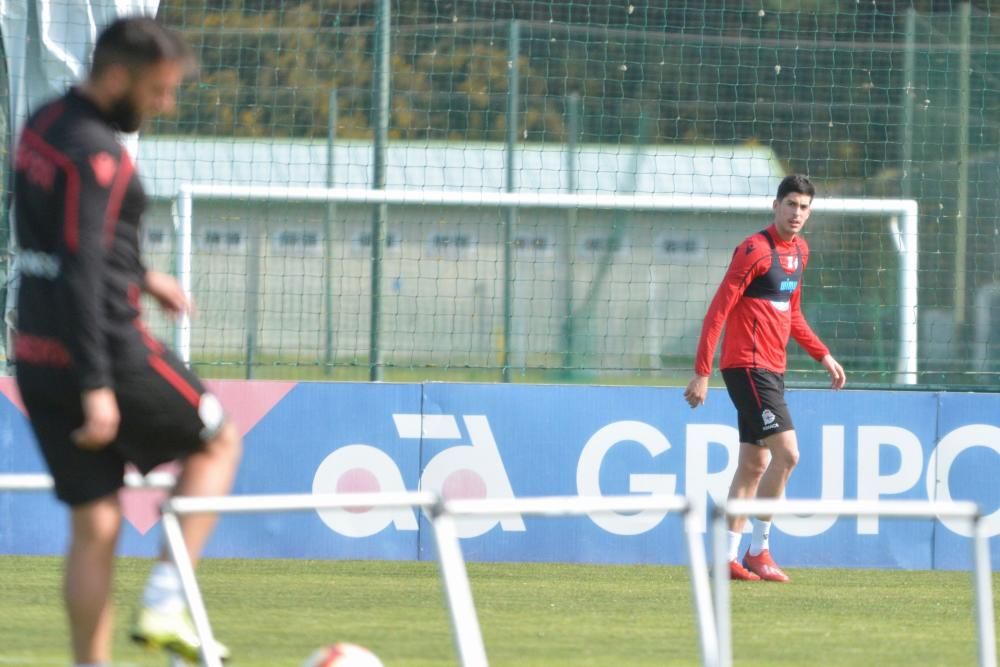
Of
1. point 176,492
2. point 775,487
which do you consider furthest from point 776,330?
point 176,492

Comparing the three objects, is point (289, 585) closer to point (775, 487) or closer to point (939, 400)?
point (775, 487)

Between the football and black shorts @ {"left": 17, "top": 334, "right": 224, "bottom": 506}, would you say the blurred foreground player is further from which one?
the football

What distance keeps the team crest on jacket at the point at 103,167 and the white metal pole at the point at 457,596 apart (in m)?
1.12

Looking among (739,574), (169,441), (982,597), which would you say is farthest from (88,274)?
(739,574)

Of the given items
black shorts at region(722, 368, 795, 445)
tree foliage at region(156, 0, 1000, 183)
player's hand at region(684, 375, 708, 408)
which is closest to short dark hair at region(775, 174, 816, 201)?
black shorts at region(722, 368, 795, 445)

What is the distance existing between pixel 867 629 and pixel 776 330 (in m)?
2.24

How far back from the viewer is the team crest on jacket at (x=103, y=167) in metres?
3.86

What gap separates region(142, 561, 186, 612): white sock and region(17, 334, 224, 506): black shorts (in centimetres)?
26

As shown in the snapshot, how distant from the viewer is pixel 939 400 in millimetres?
9336

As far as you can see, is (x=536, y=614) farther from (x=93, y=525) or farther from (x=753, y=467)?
(x=93, y=525)

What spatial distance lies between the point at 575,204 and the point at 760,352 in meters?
2.32

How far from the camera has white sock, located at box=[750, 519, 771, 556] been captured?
27.7ft

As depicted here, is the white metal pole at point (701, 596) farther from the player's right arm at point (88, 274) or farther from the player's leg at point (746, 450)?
the player's leg at point (746, 450)

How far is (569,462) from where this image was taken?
9.23m
